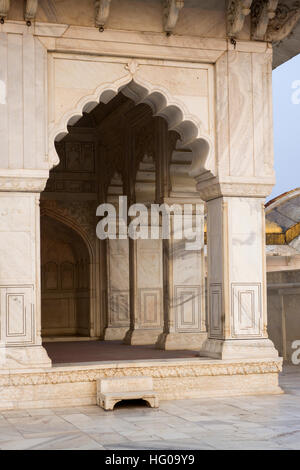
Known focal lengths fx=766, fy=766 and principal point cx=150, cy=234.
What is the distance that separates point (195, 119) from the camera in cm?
822

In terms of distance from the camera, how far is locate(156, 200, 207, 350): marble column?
10.5 meters

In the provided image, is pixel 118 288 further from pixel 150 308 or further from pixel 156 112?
pixel 156 112

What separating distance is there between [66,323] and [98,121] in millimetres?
3592

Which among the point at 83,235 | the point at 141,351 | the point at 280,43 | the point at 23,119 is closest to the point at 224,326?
the point at 141,351

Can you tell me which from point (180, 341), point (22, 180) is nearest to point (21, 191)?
point (22, 180)

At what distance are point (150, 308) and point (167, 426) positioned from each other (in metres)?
5.23

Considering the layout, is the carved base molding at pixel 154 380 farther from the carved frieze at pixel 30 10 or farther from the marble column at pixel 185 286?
the carved frieze at pixel 30 10

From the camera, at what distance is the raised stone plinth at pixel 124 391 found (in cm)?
733

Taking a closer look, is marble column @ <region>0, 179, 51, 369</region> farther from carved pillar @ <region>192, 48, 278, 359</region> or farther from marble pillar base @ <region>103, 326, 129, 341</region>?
marble pillar base @ <region>103, 326, 129, 341</region>

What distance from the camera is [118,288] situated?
12.7 metres

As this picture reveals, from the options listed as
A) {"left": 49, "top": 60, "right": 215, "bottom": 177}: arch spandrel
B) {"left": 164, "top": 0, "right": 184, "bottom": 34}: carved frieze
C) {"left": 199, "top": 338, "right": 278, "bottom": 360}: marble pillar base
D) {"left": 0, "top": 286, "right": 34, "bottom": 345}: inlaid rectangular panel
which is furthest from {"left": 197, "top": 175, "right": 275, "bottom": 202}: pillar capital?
{"left": 0, "top": 286, "right": 34, "bottom": 345}: inlaid rectangular panel

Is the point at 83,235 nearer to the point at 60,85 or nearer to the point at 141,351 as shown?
the point at 141,351

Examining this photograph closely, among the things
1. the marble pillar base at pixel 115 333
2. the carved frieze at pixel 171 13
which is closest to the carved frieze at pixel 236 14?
the carved frieze at pixel 171 13

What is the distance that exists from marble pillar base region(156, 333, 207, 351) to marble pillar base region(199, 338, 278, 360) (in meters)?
1.97
